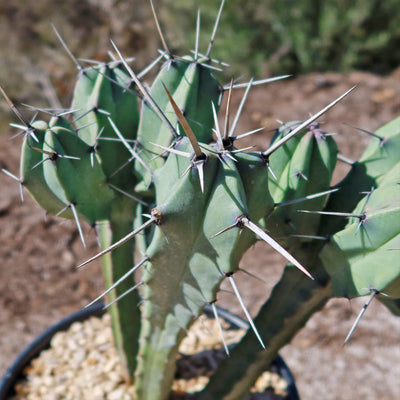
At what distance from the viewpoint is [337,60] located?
14.5 feet

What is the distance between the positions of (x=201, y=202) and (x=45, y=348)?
3.62ft

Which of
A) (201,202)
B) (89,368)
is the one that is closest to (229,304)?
(89,368)

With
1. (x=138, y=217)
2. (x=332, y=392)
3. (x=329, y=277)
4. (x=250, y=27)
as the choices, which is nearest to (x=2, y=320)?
(x=138, y=217)

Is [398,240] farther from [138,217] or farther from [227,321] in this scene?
[227,321]

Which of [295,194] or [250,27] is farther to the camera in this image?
[250,27]

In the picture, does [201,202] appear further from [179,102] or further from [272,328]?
[272,328]

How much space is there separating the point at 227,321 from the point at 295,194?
848 millimetres

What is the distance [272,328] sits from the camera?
3.89 feet

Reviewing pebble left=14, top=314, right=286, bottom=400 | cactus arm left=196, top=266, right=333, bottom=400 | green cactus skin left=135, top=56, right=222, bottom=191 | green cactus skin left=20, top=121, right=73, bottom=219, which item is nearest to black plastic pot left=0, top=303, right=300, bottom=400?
pebble left=14, top=314, right=286, bottom=400

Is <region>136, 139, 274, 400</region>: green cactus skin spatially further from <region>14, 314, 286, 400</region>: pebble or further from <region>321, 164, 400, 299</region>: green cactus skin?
<region>14, 314, 286, 400</region>: pebble

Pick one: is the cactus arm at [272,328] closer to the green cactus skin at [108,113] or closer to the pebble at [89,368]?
the pebble at [89,368]

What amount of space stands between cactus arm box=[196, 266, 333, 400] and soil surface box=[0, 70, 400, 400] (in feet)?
3.30

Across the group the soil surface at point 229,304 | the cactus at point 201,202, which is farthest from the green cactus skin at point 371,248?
the soil surface at point 229,304

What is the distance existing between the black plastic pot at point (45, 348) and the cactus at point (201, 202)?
1.05 ft
